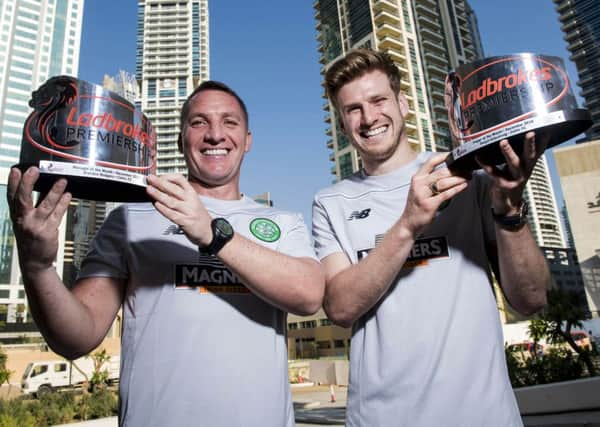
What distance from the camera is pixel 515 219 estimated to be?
1.59 m

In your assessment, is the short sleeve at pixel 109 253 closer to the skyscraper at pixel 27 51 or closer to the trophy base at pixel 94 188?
the trophy base at pixel 94 188

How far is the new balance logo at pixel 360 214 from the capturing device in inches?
82.0

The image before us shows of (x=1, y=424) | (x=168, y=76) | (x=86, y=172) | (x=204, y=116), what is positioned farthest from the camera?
(x=168, y=76)

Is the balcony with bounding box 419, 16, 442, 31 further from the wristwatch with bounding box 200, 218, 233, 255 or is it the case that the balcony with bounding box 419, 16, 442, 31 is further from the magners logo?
the wristwatch with bounding box 200, 218, 233, 255

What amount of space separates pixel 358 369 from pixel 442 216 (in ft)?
2.72

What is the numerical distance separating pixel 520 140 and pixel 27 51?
10668 cm

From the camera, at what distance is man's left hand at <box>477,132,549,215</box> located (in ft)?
4.73

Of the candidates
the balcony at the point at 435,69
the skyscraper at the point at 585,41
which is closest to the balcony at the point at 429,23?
the balcony at the point at 435,69

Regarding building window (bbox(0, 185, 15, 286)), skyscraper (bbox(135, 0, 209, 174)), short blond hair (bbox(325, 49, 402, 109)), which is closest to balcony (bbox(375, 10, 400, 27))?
building window (bbox(0, 185, 15, 286))

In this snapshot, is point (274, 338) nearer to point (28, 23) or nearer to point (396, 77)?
point (396, 77)

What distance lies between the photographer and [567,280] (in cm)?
9969

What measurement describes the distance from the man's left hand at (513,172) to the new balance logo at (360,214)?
24.8 inches

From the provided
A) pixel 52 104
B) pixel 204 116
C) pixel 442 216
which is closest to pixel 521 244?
pixel 442 216

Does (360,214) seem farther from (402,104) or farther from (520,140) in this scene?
(520,140)
